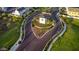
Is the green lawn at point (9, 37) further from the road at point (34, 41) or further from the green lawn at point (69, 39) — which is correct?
the green lawn at point (69, 39)

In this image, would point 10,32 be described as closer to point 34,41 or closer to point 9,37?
point 9,37

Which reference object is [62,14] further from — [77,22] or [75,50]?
[75,50]

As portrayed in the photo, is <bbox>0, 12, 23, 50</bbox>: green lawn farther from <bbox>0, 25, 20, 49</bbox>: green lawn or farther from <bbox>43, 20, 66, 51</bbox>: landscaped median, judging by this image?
<bbox>43, 20, 66, 51</bbox>: landscaped median

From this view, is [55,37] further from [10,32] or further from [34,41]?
[10,32]

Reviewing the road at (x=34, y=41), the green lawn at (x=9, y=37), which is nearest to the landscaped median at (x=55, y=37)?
the road at (x=34, y=41)

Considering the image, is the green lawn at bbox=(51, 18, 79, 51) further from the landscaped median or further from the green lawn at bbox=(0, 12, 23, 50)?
the green lawn at bbox=(0, 12, 23, 50)

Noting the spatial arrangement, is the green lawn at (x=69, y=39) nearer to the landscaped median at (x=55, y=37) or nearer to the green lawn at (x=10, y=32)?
the landscaped median at (x=55, y=37)

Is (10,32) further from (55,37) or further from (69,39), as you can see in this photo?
(69,39)

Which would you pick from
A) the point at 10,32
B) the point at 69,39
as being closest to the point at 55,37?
the point at 69,39

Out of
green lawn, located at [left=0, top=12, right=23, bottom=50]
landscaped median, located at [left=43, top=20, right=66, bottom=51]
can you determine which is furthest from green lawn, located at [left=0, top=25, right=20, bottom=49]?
landscaped median, located at [left=43, top=20, right=66, bottom=51]
